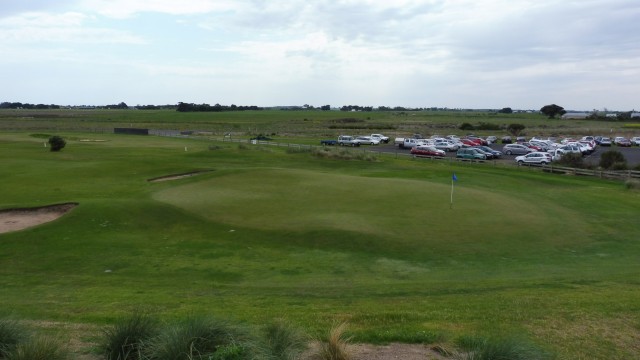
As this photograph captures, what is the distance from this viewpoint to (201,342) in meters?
6.92

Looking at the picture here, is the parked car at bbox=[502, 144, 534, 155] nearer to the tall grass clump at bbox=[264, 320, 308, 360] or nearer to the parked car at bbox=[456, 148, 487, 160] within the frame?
the parked car at bbox=[456, 148, 487, 160]

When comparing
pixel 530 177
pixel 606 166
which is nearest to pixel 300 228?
pixel 530 177

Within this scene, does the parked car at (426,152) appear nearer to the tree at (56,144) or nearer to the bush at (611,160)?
the bush at (611,160)

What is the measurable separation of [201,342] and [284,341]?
3.49 ft

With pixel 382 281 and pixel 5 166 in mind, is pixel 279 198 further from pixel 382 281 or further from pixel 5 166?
pixel 5 166

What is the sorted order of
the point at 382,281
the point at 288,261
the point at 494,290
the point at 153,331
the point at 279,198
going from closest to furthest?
1. the point at 153,331
2. the point at 494,290
3. the point at 382,281
4. the point at 288,261
5. the point at 279,198

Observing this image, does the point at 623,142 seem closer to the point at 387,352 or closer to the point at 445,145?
the point at 445,145

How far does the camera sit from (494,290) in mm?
13594

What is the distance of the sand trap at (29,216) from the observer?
842 inches

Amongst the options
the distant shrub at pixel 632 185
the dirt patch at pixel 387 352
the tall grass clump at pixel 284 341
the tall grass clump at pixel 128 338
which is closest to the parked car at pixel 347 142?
the distant shrub at pixel 632 185

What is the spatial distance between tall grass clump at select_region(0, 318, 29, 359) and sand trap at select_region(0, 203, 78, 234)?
50.0 feet

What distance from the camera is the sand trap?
21.4 meters

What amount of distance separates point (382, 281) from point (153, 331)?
29.9ft

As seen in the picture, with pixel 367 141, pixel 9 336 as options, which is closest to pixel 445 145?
pixel 367 141
